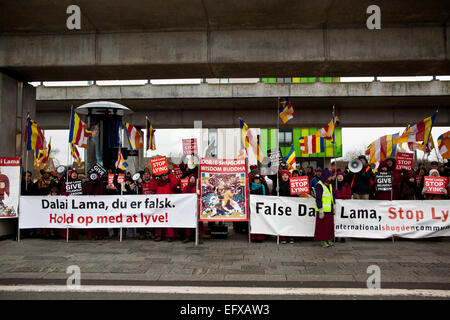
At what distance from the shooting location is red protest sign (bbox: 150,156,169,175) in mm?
11117

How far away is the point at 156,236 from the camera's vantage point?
11109 millimetres

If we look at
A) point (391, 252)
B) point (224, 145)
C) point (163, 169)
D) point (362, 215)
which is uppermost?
point (224, 145)

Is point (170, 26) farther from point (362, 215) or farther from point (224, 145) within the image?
→ point (224, 145)

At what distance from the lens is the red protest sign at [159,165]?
36.5 feet

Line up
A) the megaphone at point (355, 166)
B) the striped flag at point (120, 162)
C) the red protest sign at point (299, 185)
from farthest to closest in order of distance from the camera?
the striped flag at point (120, 162) → the megaphone at point (355, 166) → the red protest sign at point (299, 185)

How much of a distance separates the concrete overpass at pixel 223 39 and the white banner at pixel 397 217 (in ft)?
12.9

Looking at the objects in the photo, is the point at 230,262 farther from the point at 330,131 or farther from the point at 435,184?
the point at 330,131

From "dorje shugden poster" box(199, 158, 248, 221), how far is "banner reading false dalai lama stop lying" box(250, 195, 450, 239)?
638mm

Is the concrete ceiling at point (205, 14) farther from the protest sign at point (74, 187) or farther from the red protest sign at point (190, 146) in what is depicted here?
the red protest sign at point (190, 146)

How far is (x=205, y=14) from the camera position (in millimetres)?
9930

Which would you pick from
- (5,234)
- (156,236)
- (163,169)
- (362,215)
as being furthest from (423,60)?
(5,234)

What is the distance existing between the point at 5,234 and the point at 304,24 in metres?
10.5

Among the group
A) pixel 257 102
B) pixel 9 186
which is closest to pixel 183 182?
pixel 9 186

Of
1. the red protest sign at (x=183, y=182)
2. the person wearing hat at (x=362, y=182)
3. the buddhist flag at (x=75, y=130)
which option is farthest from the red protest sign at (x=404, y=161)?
the buddhist flag at (x=75, y=130)
